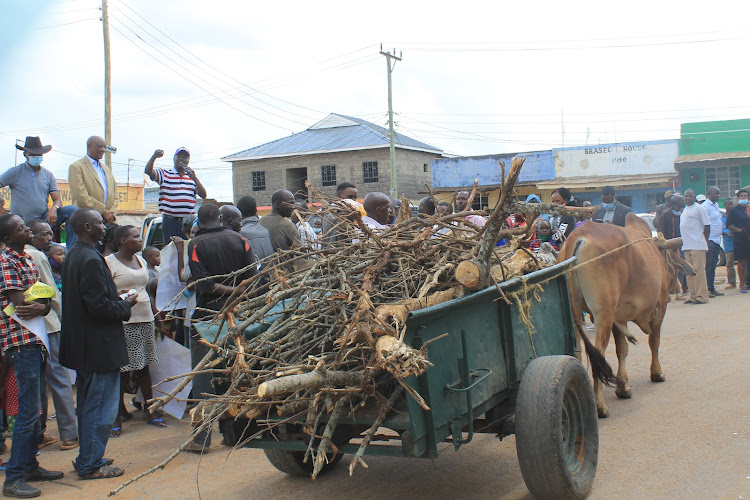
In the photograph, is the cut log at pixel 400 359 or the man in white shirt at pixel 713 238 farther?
the man in white shirt at pixel 713 238

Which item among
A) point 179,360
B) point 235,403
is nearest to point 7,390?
point 179,360

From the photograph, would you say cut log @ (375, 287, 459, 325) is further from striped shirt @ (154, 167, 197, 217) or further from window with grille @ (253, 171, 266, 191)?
window with grille @ (253, 171, 266, 191)

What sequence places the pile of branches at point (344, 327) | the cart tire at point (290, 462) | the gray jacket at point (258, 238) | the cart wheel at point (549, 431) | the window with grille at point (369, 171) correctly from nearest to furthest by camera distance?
the pile of branches at point (344, 327) < the cart wheel at point (549, 431) < the cart tire at point (290, 462) < the gray jacket at point (258, 238) < the window with grille at point (369, 171)

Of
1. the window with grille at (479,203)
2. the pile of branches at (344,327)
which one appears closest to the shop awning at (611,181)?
the window with grille at (479,203)

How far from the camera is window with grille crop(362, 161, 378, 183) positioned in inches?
1443

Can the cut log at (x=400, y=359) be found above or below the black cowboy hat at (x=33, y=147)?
below

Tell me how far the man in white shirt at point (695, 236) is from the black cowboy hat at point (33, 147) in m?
11.3

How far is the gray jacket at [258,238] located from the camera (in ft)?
21.9

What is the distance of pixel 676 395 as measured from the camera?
6.26 metres

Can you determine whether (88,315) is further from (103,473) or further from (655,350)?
(655,350)

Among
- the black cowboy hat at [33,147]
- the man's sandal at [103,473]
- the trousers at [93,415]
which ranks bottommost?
the man's sandal at [103,473]

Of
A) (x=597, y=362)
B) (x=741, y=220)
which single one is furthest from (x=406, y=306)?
(x=741, y=220)

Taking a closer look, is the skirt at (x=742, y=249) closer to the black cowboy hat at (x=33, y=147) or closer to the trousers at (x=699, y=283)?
the trousers at (x=699, y=283)

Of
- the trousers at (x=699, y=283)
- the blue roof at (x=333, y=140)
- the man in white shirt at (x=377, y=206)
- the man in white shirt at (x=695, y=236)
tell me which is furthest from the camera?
the blue roof at (x=333, y=140)
